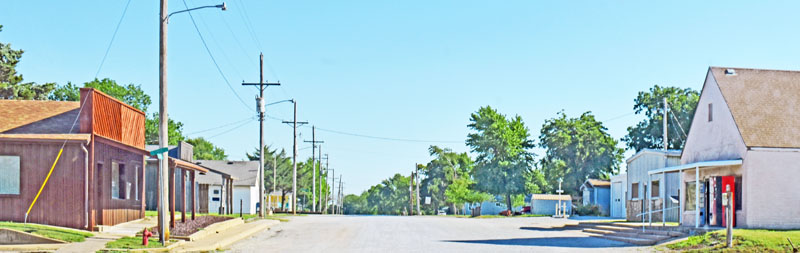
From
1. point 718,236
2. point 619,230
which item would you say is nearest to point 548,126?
point 619,230

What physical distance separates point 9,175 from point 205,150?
92.5 m

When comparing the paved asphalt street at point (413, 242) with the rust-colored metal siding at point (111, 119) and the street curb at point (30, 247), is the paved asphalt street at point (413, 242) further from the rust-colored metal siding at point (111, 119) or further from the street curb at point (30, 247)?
the rust-colored metal siding at point (111, 119)

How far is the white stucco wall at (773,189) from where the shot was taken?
26859 mm

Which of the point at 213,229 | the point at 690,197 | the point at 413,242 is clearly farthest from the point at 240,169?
the point at 413,242

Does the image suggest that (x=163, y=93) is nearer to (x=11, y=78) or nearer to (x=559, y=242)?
(x=559, y=242)

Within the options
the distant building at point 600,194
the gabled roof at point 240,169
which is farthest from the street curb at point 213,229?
the distant building at point 600,194

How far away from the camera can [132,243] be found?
22.1 m

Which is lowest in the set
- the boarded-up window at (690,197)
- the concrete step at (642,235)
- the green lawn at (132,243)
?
the concrete step at (642,235)

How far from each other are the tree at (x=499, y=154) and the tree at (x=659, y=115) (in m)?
9.56

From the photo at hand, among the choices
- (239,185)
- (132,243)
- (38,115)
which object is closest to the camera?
(132,243)

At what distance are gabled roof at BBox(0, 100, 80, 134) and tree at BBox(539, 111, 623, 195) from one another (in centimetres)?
6213

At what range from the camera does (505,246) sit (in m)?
24.7

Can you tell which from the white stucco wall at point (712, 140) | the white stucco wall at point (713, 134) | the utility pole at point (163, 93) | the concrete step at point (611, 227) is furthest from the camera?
the concrete step at point (611, 227)

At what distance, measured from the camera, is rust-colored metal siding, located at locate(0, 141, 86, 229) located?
2525cm
